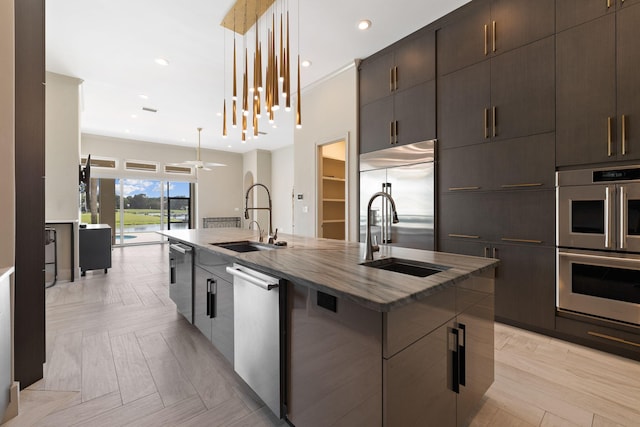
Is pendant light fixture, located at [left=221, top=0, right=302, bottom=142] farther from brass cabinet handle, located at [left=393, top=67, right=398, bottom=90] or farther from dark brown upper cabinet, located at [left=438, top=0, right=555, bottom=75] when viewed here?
dark brown upper cabinet, located at [left=438, top=0, right=555, bottom=75]

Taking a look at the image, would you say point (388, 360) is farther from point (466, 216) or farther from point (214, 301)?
point (466, 216)

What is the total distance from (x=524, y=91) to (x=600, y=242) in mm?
1425

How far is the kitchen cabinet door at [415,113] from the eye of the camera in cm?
324

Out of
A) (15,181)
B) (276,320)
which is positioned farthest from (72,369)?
(276,320)

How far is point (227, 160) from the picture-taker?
10570 mm

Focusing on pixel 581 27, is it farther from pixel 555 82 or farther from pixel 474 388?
pixel 474 388

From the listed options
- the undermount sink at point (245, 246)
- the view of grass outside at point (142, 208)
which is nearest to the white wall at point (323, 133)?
the undermount sink at point (245, 246)

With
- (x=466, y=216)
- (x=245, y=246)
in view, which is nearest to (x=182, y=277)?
(x=245, y=246)

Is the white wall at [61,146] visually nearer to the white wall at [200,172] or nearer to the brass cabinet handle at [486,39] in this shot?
the white wall at [200,172]

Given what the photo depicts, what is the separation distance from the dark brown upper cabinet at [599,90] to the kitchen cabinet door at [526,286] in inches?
33.0

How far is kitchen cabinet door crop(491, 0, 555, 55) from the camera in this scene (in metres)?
2.44

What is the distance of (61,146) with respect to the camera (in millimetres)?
4508

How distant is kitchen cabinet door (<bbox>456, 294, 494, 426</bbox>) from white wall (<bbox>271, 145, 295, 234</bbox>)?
8134 millimetres

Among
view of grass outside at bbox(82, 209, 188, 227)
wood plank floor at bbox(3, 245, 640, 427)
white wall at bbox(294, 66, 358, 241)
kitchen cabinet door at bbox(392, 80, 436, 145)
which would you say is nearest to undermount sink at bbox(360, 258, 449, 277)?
wood plank floor at bbox(3, 245, 640, 427)
